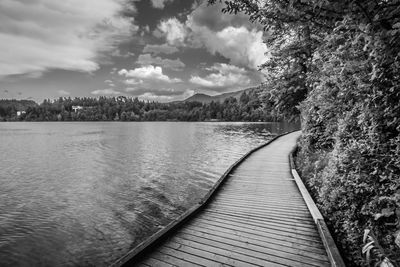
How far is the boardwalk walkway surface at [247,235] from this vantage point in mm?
4430

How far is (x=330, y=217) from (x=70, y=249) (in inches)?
309

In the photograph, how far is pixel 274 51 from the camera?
17.4 meters

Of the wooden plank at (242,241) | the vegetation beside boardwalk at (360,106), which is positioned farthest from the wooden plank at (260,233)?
the vegetation beside boardwalk at (360,106)

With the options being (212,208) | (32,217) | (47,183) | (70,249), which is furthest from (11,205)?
(212,208)

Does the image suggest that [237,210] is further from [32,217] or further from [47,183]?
[47,183]

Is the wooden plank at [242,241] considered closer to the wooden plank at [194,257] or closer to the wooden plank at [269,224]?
the wooden plank at [194,257]

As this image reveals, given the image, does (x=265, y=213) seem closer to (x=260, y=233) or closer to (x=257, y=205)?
(x=257, y=205)

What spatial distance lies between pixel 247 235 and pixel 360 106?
139 inches

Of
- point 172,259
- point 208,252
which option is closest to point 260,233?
point 208,252

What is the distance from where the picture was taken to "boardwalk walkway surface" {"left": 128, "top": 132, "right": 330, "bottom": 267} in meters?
4.43

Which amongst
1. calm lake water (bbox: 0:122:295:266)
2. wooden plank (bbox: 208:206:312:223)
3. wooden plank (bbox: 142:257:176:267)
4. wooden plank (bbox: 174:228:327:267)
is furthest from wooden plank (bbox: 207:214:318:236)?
calm lake water (bbox: 0:122:295:266)

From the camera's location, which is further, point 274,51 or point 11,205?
point 274,51

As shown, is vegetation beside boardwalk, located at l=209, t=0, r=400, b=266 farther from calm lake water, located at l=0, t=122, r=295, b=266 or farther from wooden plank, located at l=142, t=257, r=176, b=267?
calm lake water, located at l=0, t=122, r=295, b=266

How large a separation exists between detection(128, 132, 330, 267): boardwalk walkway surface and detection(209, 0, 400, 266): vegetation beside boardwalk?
87cm
